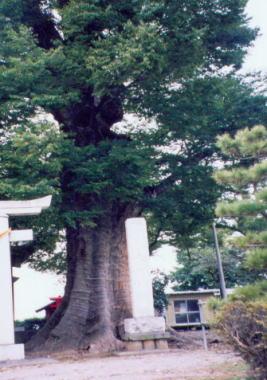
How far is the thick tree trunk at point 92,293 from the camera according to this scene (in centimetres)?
1229

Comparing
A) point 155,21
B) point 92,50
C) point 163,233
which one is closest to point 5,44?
point 92,50

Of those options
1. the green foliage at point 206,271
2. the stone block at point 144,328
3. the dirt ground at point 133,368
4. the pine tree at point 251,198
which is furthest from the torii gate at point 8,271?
the green foliage at point 206,271

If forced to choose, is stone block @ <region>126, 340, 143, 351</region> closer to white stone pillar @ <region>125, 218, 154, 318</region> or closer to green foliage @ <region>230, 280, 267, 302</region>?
white stone pillar @ <region>125, 218, 154, 318</region>

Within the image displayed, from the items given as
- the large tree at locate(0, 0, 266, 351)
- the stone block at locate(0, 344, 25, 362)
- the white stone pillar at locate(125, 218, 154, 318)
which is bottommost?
the stone block at locate(0, 344, 25, 362)

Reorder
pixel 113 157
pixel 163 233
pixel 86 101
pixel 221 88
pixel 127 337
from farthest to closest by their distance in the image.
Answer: pixel 163 233
pixel 86 101
pixel 221 88
pixel 113 157
pixel 127 337

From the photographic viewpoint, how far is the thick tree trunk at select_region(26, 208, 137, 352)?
12289 mm

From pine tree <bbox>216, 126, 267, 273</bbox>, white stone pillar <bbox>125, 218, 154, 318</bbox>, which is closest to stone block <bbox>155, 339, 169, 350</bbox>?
white stone pillar <bbox>125, 218, 154, 318</bbox>

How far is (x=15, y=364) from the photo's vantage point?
9328 millimetres

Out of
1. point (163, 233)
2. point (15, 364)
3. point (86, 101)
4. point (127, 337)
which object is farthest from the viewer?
point (163, 233)

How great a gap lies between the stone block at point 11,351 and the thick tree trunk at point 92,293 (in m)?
2.62

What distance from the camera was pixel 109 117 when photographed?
14930mm

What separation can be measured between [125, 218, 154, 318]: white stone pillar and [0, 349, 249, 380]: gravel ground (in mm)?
1001

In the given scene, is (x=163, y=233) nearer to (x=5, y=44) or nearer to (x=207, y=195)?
(x=207, y=195)

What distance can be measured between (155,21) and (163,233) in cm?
941
